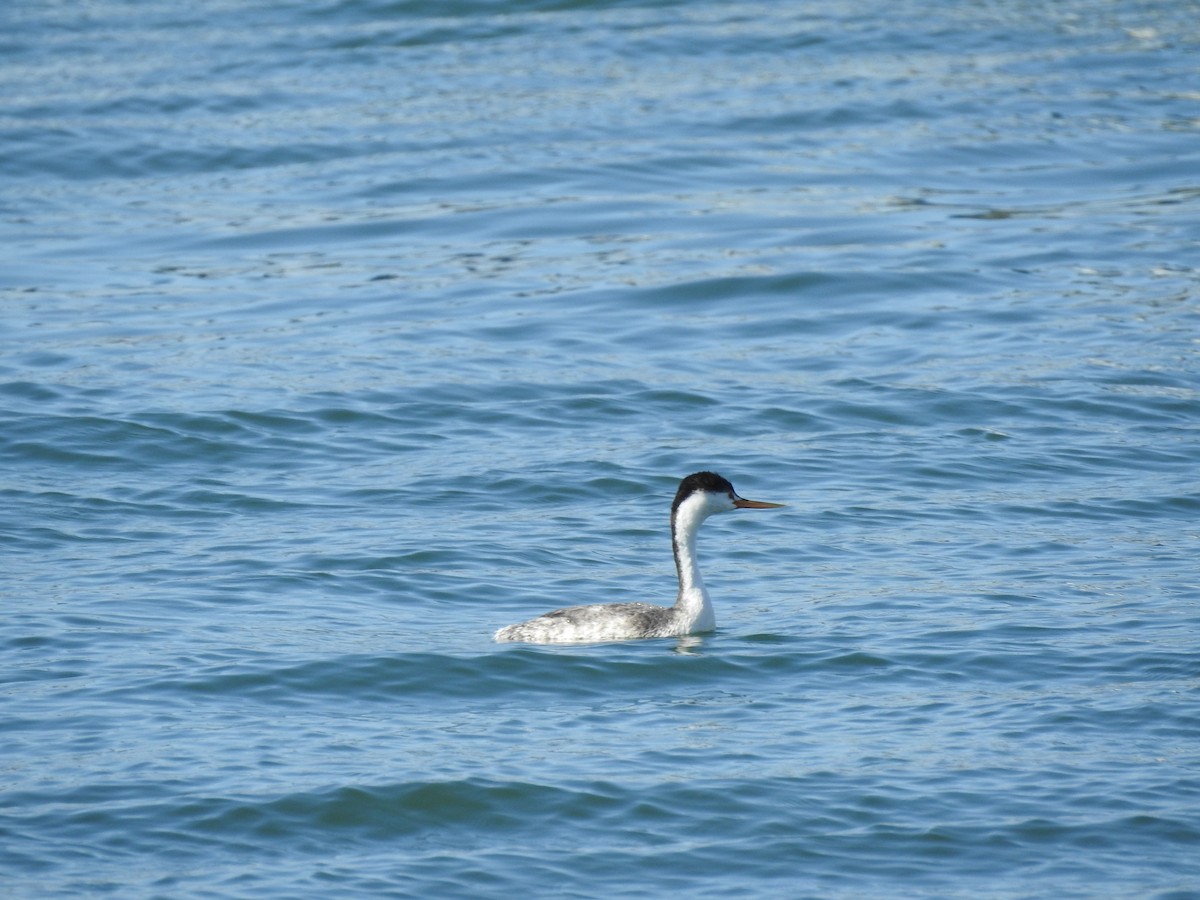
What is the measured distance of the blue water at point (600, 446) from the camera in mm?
10781

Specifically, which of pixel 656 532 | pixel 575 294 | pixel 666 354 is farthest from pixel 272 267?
pixel 656 532

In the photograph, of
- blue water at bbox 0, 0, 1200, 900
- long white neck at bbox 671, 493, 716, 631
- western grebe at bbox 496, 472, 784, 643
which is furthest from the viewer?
long white neck at bbox 671, 493, 716, 631

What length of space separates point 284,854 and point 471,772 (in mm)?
1297

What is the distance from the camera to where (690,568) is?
46.2ft

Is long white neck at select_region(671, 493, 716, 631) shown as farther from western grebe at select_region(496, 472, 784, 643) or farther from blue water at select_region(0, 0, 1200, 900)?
blue water at select_region(0, 0, 1200, 900)

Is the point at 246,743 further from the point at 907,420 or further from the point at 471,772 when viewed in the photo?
the point at 907,420

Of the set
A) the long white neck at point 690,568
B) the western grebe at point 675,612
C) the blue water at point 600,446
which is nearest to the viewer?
the blue water at point 600,446

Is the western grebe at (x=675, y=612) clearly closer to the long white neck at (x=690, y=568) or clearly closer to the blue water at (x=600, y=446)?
the long white neck at (x=690, y=568)

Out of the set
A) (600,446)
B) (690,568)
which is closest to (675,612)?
(690,568)

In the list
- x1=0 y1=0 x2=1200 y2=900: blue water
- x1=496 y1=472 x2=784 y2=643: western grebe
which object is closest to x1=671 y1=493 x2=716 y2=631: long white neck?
x1=496 y1=472 x2=784 y2=643: western grebe

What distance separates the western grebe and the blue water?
0.18m

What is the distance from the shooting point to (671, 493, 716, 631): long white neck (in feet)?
45.5

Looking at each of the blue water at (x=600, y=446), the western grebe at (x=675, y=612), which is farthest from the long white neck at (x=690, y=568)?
the blue water at (x=600, y=446)

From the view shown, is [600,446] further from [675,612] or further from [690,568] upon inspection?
[675,612]
